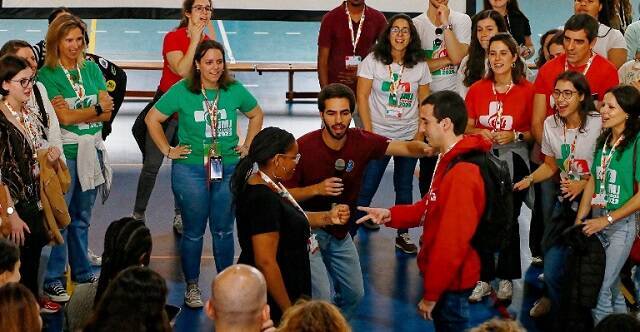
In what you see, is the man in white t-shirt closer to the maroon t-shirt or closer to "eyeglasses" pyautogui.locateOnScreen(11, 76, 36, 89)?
the maroon t-shirt

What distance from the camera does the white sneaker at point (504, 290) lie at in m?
6.81

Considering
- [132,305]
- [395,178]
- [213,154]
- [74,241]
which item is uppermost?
[213,154]

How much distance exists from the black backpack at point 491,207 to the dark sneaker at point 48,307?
286cm

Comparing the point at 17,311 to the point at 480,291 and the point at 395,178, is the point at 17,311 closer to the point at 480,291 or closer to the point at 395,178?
the point at 480,291

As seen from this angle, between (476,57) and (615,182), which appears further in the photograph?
(476,57)

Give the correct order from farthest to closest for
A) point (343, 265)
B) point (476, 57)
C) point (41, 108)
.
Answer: point (476, 57), point (41, 108), point (343, 265)

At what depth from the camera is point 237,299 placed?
362cm

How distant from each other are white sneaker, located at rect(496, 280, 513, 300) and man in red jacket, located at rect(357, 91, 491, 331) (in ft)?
5.72

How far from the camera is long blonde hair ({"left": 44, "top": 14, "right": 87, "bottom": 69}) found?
255 inches

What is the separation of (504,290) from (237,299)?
140 inches

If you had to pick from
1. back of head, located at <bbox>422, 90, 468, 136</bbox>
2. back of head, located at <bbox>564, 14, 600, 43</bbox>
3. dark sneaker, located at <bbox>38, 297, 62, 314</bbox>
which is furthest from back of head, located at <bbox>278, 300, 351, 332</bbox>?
back of head, located at <bbox>564, 14, 600, 43</bbox>

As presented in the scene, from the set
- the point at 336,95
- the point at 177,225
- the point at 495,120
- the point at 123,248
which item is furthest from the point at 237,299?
the point at 177,225

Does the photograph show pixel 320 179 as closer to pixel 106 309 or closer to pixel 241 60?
pixel 106 309

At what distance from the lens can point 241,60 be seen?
16.2 metres
